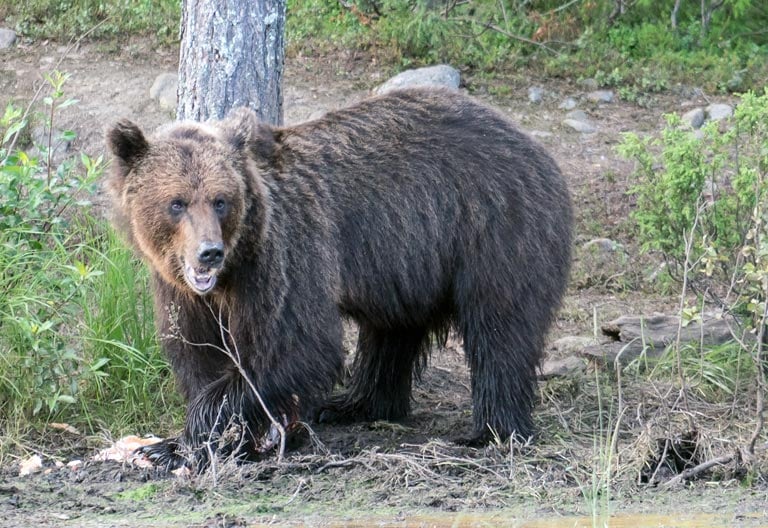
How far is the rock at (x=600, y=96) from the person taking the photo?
13188 millimetres

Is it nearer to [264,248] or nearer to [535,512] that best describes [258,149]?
[264,248]

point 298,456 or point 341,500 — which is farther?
point 298,456

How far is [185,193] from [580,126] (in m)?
7.06

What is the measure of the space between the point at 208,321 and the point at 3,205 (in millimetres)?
1682

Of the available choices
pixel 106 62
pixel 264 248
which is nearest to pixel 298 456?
pixel 264 248

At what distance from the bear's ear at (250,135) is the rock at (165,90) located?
5.78 meters

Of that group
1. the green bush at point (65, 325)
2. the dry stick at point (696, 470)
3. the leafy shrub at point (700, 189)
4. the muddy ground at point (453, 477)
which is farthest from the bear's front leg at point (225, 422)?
the leafy shrub at point (700, 189)

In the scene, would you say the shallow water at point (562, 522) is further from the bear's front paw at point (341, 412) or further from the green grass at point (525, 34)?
the green grass at point (525, 34)

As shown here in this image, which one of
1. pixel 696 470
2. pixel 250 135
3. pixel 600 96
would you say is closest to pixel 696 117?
pixel 600 96

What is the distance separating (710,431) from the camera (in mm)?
6961

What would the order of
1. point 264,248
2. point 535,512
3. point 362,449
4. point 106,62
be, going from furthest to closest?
point 106,62 < point 362,449 < point 264,248 < point 535,512

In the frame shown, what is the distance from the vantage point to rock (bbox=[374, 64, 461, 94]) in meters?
12.8

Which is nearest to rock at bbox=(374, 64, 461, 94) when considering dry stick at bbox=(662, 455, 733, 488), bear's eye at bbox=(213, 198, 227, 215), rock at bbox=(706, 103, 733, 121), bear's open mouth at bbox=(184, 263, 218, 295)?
rock at bbox=(706, 103, 733, 121)

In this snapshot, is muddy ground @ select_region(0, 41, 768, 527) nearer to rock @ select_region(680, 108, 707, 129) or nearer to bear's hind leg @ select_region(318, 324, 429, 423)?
bear's hind leg @ select_region(318, 324, 429, 423)
